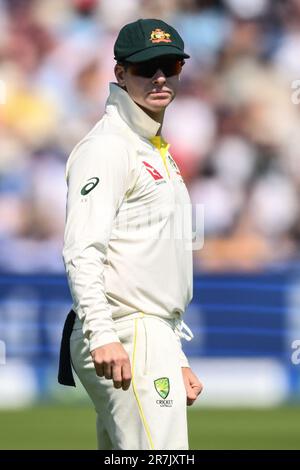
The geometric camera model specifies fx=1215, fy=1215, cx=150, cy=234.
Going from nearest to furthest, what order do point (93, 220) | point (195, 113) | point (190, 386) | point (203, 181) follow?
point (93, 220)
point (190, 386)
point (203, 181)
point (195, 113)

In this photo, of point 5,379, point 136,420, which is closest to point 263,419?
point 5,379

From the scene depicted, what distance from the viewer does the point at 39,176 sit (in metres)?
11.7

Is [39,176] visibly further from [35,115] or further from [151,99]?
[151,99]

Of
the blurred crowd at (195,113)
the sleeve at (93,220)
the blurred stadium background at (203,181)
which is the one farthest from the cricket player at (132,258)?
the blurred crowd at (195,113)

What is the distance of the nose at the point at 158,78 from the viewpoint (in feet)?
13.8

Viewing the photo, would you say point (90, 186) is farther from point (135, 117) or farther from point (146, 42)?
point (146, 42)

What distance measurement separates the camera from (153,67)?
166 inches

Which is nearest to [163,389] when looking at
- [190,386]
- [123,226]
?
[190,386]

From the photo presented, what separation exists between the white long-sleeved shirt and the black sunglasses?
0.31 feet

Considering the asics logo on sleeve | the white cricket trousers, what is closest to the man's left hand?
the white cricket trousers

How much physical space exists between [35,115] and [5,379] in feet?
9.35

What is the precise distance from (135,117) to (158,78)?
0.16 meters

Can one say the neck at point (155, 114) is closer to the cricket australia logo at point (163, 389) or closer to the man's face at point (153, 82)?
the man's face at point (153, 82)
